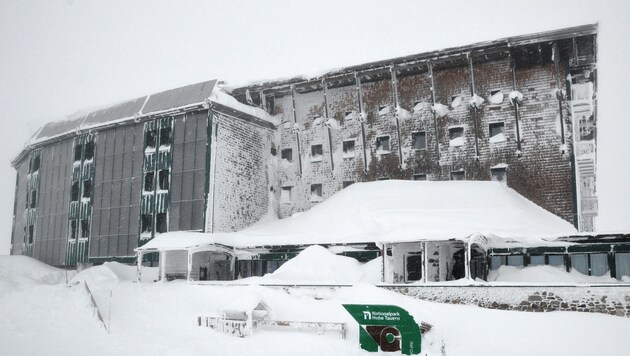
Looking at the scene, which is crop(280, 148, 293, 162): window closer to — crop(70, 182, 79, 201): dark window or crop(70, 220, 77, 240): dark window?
crop(70, 182, 79, 201): dark window

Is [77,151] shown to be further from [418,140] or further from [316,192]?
[418,140]

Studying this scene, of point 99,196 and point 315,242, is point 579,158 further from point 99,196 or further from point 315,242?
point 99,196

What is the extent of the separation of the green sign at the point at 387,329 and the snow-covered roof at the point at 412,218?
697cm

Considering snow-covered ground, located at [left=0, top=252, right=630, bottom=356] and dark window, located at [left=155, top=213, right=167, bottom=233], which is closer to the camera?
snow-covered ground, located at [left=0, top=252, right=630, bottom=356]

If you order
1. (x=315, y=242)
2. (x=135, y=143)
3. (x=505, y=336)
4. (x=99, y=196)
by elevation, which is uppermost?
(x=135, y=143)

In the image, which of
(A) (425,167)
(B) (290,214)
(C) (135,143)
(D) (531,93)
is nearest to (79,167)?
(C) (135,143)

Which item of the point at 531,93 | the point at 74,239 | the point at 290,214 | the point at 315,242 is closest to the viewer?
the point at 315,242

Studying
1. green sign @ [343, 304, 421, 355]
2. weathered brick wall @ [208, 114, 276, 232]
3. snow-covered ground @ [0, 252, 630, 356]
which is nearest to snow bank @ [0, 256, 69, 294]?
weathered brick wall @ [208, 114, 276, 232]

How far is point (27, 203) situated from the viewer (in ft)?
157

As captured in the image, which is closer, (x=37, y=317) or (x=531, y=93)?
(x=37, y=317)

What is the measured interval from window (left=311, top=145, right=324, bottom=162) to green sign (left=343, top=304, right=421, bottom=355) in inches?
788

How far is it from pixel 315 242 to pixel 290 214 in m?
9.05

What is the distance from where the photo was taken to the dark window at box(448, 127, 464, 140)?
108ft

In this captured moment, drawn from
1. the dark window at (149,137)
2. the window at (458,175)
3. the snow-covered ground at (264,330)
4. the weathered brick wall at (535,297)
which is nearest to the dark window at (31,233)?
the dark window at (149,137)
